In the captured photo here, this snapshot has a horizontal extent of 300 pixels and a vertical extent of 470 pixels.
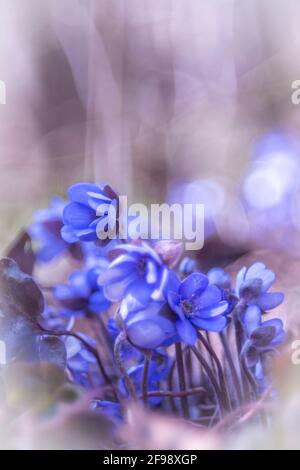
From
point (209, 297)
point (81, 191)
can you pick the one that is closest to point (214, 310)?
point (209, 297)

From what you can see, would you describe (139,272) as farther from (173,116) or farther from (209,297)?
(173,116)

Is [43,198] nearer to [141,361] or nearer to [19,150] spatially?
[19,150]

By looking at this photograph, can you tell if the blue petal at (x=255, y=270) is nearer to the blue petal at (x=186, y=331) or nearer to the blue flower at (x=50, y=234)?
the blue petal at (x=186, y=331)

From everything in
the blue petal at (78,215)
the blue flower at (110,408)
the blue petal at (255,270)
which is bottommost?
the blue flower at (110,408)

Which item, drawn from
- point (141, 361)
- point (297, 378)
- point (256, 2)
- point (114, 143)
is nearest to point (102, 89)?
point (114, 143)

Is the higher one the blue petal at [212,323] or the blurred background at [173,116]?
the blurred background at [173,116]

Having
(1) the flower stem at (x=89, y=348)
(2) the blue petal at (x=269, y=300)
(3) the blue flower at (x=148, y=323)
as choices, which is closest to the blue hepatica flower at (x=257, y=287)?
(2) the blue petal at (x=269, y=300)

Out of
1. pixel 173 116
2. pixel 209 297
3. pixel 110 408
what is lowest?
pixel 110 408
